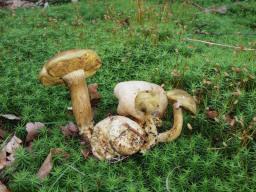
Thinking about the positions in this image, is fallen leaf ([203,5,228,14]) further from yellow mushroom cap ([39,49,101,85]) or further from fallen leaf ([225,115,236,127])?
yellow mushroom cap ([39,49,101,85])

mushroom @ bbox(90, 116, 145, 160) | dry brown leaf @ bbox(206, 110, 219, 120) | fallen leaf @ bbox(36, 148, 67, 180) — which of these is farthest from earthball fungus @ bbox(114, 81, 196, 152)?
fallen leaf @ bbox(36, 148, 67, 180)

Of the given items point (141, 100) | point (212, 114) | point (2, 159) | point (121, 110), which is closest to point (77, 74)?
point (121, 110)

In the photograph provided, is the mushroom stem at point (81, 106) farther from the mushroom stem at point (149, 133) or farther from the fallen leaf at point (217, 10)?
the fallen leaf at point (217, 10)

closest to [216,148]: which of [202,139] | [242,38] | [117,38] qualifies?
[202,139]

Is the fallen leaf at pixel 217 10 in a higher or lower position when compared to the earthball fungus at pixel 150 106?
lower

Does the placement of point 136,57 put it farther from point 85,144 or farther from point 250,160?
point 250,160

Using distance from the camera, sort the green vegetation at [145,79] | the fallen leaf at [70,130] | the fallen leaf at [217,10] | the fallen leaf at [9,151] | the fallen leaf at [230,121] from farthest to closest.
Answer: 1. the fallen leaf at [217,10]
2. the fallen leaf at [70,130]
3. the fallen leaf at [9,151]
4. the fallen leaf at [230,121]
5. the green vegetation at [145,79]

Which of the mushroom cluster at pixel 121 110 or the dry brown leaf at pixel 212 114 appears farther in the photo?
the dry brown leaf at pixel 212 114

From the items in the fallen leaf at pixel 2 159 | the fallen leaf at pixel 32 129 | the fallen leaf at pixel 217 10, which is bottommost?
the fallen leaf at pixel 217 10

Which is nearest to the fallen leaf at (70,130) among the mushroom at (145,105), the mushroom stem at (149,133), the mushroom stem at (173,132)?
the mushroom at (145,105)
